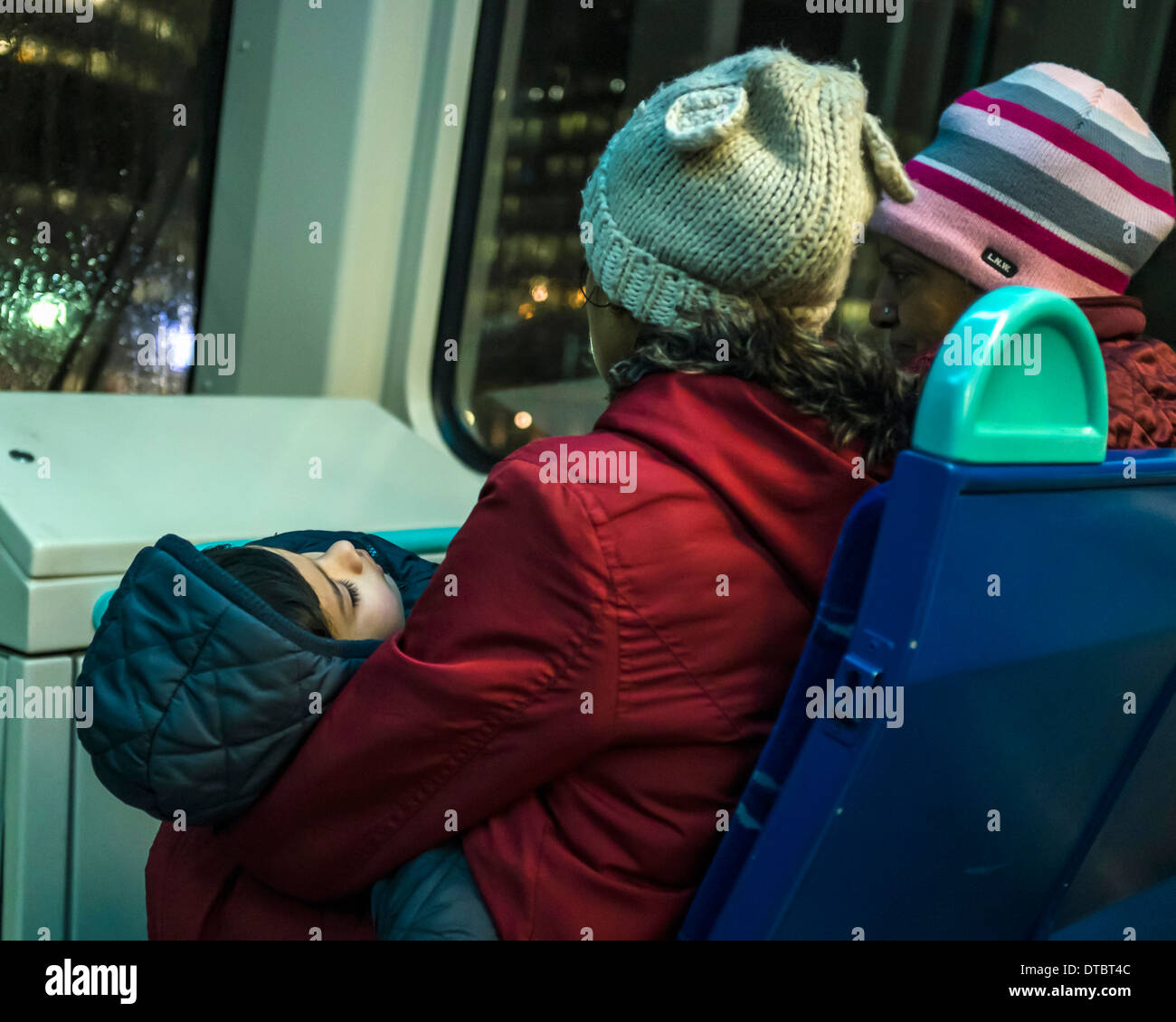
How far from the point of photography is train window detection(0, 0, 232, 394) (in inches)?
78.7

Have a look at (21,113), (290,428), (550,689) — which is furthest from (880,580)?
(21,113)

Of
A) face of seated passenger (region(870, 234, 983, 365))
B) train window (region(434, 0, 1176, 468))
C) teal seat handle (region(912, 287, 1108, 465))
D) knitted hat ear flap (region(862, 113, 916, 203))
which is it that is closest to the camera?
teal seat handle (region(912, 287, 1108, 465))

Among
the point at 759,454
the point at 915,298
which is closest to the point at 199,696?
the point at 759,454

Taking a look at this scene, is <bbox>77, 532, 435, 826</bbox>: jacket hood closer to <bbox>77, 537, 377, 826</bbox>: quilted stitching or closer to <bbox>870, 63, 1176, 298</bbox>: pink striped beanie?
<bbox>77, 537, 377, 826</bbox>: quilted stitching

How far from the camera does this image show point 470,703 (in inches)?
33.1

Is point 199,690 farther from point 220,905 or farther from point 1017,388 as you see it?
point 1017,388

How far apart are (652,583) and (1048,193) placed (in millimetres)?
759

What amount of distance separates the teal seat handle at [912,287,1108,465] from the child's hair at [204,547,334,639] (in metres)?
0.59

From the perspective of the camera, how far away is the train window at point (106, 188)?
2.00 metres

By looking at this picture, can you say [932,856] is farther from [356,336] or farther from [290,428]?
[356,336]

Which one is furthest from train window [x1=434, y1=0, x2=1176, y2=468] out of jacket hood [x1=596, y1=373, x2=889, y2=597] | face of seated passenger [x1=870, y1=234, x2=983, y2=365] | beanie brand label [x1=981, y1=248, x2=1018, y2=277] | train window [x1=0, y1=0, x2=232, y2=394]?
jacket hood [x1=596, y1=373, x2=889, y2=597]

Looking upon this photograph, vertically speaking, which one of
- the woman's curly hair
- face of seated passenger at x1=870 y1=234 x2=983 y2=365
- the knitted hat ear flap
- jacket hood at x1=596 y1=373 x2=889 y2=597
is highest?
the knitted hat ear flap

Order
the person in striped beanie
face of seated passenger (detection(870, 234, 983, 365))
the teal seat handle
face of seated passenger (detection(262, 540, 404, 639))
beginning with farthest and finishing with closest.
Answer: face of seated passenger (detection(870, 234, 983, 365))
the person in striped beanie
face of seated passenger (detection(262, 540, 404, 639))
the teal seat handle

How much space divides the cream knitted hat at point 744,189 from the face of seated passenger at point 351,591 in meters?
0.42
